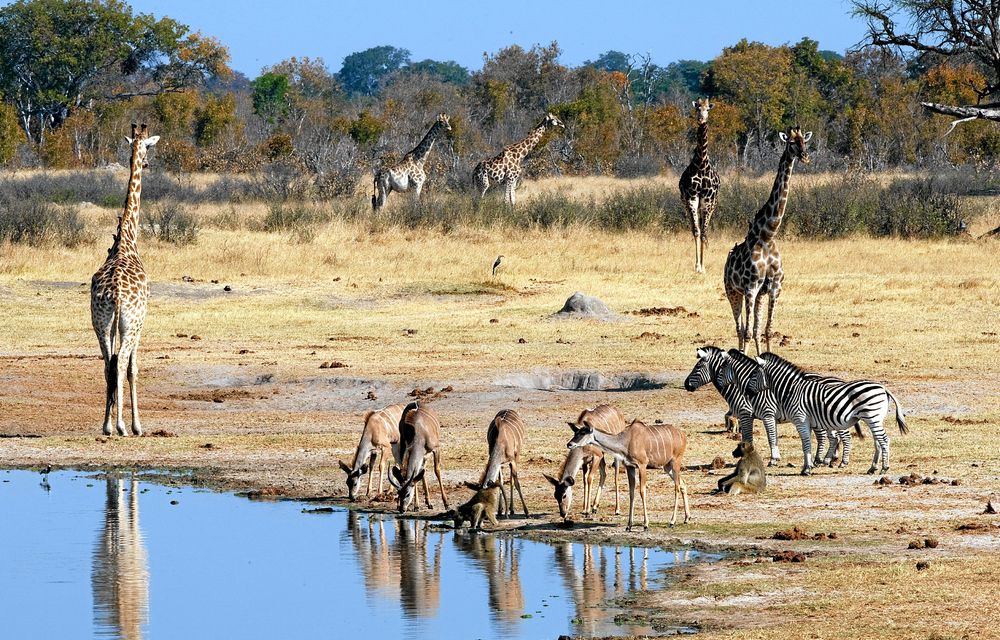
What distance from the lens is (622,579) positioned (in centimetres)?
927

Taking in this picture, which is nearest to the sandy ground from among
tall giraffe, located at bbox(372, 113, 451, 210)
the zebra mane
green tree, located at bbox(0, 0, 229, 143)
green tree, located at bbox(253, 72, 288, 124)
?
the zebra mane

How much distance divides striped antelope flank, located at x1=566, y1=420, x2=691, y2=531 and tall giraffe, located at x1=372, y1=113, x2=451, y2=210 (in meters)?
25.5

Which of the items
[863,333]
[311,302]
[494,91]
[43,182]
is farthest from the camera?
[494,91]

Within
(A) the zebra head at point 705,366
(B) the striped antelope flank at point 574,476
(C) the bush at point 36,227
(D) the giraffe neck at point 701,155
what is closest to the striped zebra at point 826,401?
(A) the zebra head at point 705,366

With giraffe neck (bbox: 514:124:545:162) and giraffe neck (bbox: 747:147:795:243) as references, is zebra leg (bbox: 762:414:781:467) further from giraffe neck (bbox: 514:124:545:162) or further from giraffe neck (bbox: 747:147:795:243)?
giraffe neck (bbox: 514:124:545:162)

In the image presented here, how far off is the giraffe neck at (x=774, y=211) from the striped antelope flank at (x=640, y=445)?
350 inches

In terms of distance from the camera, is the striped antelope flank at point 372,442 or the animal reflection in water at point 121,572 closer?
the animal reflection in water at point 121,572

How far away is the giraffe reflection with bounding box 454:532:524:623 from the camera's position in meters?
8.79

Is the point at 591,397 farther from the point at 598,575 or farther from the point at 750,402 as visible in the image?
the point at 598,575

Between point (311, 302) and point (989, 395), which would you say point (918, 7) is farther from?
point (989, 395)

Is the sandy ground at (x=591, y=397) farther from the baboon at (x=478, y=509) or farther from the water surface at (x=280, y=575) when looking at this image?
the water surface at (x=280, y=575)

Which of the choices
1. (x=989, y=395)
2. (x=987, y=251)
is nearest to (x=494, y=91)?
(x=987, y=251)

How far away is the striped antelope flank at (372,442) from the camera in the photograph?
11.8 m

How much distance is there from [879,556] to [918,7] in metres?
30.2
